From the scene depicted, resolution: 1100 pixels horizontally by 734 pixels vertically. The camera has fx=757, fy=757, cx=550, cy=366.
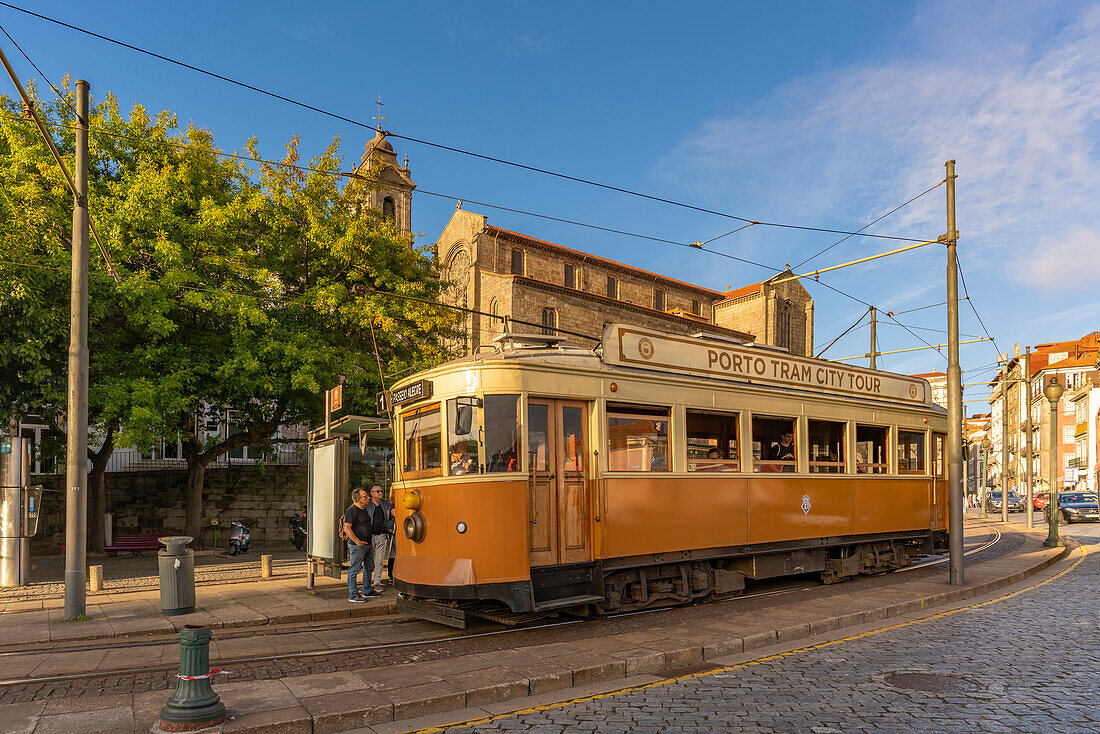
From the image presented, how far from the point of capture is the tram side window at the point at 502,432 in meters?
8.69

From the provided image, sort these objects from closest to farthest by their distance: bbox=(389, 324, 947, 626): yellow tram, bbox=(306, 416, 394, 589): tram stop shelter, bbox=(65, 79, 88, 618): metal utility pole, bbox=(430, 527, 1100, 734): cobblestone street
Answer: bbox=(430, 527, 1100, 734): cobblestone street < bbox=(389, 324, 947, 626): yellow tram < bbox=(65, 79, 88, 618): metal utility pole < bbox=(306, 416, 394, 589): tram stop shelter

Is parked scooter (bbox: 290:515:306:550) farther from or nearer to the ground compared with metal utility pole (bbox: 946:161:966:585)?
nearer to the ground

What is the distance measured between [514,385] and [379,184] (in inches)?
560

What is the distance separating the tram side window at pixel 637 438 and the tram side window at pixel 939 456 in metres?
8.25

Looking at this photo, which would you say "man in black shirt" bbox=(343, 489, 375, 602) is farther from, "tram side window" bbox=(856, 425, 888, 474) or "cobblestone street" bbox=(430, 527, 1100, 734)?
"tram side window" bbox=(856, 425, 888, 474)

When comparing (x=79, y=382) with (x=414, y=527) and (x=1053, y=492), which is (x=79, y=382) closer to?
(x=414, y=527)

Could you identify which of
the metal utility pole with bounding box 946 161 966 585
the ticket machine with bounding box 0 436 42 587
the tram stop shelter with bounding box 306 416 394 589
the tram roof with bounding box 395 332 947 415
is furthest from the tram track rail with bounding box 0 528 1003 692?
the ticket machine with bounding box 0 436 42 587

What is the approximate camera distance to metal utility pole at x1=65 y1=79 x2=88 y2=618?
10242 mm

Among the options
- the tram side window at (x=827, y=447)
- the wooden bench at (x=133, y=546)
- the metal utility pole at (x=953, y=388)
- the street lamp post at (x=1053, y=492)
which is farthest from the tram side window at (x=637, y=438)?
the street lamp post at (x=1053, y=492)

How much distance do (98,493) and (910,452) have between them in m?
19.5

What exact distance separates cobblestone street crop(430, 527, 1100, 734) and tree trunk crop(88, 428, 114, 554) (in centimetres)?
1681

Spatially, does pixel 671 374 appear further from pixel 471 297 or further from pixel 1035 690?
pixel 471 297

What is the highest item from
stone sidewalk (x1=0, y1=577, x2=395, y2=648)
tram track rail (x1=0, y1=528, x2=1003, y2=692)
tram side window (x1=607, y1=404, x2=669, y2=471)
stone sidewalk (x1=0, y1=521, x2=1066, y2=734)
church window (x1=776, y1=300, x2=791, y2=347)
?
church window (x1=776, y1=300, x2=791, y2=347)

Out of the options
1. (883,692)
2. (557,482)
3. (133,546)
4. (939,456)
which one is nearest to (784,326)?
(939,456)
